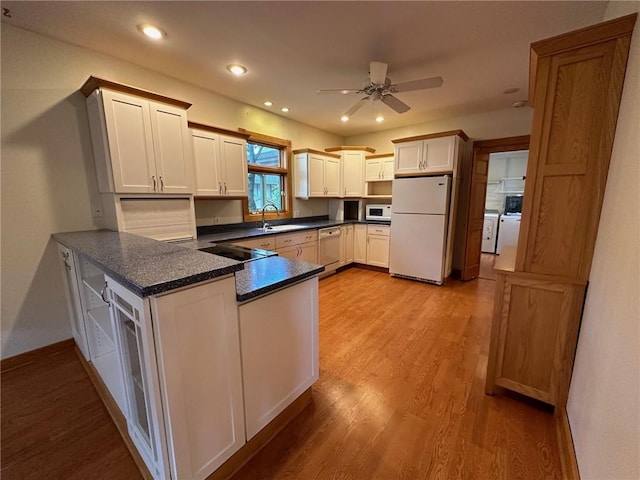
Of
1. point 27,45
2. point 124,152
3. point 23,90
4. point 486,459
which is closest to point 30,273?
point 124,152

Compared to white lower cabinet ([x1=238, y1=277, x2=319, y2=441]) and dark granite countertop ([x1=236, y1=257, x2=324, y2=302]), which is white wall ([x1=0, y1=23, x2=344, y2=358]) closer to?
dark granite countertop ([x1=236, y1=257, x2=324, y2=302])

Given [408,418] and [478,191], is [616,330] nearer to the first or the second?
[408,418]

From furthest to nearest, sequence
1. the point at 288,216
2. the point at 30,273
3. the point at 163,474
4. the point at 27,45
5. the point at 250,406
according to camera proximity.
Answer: the point at 288,216, the point at 30,273, the point at 27,45, the point at 250,406, the point at 163,474

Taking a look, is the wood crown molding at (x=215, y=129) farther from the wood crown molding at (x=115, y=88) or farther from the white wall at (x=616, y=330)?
the white wall at (x=616, y=330)

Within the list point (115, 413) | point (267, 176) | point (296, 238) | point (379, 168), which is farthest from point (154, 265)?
point (379, 168)

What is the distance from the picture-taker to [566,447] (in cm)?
134

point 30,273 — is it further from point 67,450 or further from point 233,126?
point 233,126

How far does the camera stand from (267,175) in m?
4.12

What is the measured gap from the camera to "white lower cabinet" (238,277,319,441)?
1.29 metres

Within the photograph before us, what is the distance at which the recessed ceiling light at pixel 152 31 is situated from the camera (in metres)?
1.98

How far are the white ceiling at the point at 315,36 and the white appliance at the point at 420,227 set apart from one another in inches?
51.1

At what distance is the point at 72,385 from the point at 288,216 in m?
3.17

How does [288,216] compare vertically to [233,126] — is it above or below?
below

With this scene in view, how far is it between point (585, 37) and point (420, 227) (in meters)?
2.80
